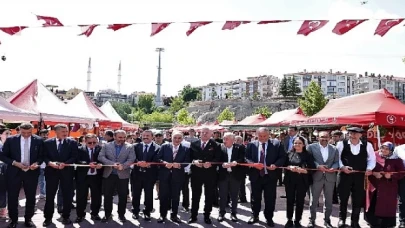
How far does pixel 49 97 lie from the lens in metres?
13.4

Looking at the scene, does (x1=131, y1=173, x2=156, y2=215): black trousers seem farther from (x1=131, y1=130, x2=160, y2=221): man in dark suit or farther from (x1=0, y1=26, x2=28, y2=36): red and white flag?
(x1=0, y1=26, x2=28, y2=36): red and white flag

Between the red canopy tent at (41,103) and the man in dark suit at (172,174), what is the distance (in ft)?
18.6

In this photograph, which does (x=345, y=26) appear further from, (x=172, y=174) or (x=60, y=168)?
(x=60, y=168)

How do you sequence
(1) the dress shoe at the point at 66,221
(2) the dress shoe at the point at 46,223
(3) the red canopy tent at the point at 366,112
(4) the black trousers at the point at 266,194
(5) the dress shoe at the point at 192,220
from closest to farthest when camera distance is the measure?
1. (2) the dress shoe at the point at 46,223
2. (1) the dress shoe at the point at 66,221
3. (4) the black trousers at the point at 266,194
4. (5) the dress shoe at the point at 192,220
5. (3) the red canopy tent at the point at 366,112

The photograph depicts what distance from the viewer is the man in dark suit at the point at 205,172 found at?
7.84 m

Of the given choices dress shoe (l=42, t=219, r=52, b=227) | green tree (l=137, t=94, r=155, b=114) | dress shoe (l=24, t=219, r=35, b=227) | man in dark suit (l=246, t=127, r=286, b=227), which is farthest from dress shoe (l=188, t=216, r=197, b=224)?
green tree (l=137, t=94, r=155, b=114)

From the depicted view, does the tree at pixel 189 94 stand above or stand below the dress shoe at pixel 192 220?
above

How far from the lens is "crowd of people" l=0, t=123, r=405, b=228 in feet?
24.1

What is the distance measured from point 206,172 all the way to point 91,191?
2215 mm

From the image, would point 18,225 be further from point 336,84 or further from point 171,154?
point 336,84

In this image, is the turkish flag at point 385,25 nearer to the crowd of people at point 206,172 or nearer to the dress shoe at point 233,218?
the crowd of people at point 206,172

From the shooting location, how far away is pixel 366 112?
34.8ft

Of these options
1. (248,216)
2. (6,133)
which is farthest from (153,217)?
(6,133)

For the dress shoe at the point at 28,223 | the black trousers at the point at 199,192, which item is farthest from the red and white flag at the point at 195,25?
the dress shoe at the point at 28,223
